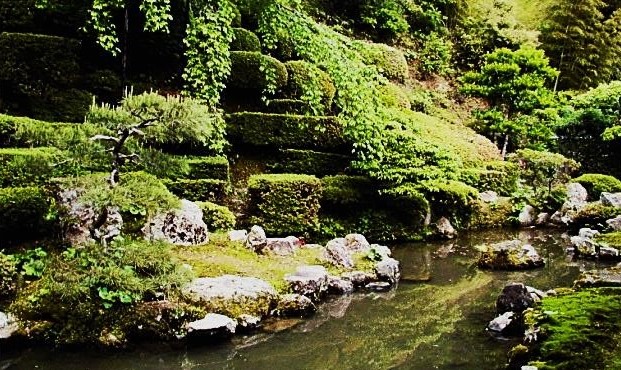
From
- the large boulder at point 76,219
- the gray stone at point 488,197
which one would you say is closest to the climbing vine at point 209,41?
the large boulder at point 76,219

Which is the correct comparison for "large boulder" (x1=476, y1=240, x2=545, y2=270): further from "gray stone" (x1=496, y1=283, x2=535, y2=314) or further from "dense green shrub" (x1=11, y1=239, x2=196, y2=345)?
"dense green shrub" (x1=11, y1=239, x2=196, y2=345)

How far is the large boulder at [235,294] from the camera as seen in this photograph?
5688mm

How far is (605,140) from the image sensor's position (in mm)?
16047

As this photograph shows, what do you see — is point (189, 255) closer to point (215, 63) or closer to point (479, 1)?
point (215, 63)

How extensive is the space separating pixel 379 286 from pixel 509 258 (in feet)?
7.62

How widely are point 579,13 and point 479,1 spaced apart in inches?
163

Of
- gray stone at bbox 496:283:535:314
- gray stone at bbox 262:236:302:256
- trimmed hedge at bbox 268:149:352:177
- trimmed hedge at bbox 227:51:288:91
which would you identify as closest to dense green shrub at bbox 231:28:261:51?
trimmed hedge at bbox 227:51:288:91

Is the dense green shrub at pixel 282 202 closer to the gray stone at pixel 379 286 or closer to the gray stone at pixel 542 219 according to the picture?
the gray stone at pixel 379 286

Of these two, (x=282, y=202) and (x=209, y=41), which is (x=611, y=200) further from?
(x=209, y=41)

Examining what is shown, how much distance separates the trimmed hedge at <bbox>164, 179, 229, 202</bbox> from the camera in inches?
354

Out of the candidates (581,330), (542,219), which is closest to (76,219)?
(581,330)

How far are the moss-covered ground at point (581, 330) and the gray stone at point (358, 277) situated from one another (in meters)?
2.47

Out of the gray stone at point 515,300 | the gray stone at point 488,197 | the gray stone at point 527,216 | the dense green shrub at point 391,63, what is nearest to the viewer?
the gray stone at point 515,300

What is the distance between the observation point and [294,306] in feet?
20.0
